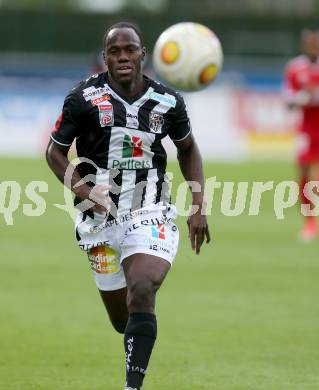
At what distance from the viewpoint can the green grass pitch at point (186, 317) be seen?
27.3 ft

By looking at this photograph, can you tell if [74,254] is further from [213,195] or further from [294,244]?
[213,195]

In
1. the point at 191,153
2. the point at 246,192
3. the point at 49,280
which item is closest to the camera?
the point at 191,153

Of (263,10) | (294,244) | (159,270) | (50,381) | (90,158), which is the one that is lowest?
(50,381)

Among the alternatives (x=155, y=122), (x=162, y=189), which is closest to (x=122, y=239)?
(x=162, y=189)

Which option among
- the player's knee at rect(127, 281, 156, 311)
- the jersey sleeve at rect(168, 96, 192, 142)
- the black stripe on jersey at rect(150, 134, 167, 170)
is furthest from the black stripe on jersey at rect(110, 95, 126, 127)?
the player's knee at rect(127, 281, 156, 311)

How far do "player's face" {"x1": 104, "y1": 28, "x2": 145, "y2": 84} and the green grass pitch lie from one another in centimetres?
226

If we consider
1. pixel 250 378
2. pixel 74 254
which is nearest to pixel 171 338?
pixel 250 378

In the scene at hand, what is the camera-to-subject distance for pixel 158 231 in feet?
24.3

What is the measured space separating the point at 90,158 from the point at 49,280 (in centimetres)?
519

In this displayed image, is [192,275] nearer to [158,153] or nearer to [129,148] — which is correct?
[158,153]

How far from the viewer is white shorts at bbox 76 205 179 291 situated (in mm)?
7312

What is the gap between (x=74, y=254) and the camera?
14.7 meters

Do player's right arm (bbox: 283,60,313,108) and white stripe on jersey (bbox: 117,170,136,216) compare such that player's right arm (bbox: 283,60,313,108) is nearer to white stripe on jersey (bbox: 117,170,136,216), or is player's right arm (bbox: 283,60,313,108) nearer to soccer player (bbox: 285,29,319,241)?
soccer player (bbox: 285,29,319,241)

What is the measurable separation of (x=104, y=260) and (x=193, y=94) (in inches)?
823
